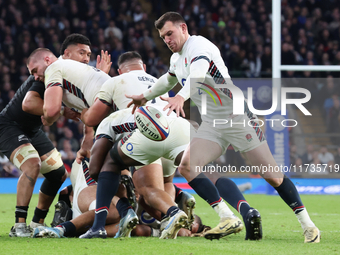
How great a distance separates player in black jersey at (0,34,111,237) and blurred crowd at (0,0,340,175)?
7.78 metres

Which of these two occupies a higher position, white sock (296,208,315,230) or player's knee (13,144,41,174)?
player's knee (13,144,41,174)

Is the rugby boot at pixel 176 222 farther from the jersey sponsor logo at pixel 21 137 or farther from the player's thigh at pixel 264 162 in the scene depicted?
the jersey sponsor logo at pixel 21 137

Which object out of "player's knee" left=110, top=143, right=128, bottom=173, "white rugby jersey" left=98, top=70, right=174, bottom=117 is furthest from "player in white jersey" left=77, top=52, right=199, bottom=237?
"player's knee" left=110, top=143, right=128, bottom=173

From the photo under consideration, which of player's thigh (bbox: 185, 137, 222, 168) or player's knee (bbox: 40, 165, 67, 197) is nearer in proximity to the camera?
player's thigh (bbox: 185, 137, 222, 168)

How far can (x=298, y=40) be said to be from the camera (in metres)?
14.2

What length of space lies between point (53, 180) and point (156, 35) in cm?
1132

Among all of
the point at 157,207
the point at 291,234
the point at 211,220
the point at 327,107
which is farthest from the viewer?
the point at 327,107

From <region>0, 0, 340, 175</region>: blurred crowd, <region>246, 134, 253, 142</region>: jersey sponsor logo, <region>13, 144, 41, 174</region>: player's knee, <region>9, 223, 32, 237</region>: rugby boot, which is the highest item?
<region>0, 0, 340, 175</region>: blurred crowd

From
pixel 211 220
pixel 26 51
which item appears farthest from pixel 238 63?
pixel 211 220

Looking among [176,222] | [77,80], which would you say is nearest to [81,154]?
[77,80]

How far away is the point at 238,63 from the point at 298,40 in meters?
2.02

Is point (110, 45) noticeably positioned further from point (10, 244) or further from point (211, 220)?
point (10, 244)

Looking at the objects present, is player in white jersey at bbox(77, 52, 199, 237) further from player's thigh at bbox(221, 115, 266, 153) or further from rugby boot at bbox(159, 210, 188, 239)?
player's thigh at bbox(221, 115, 266, 153)

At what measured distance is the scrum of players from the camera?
156 inches
